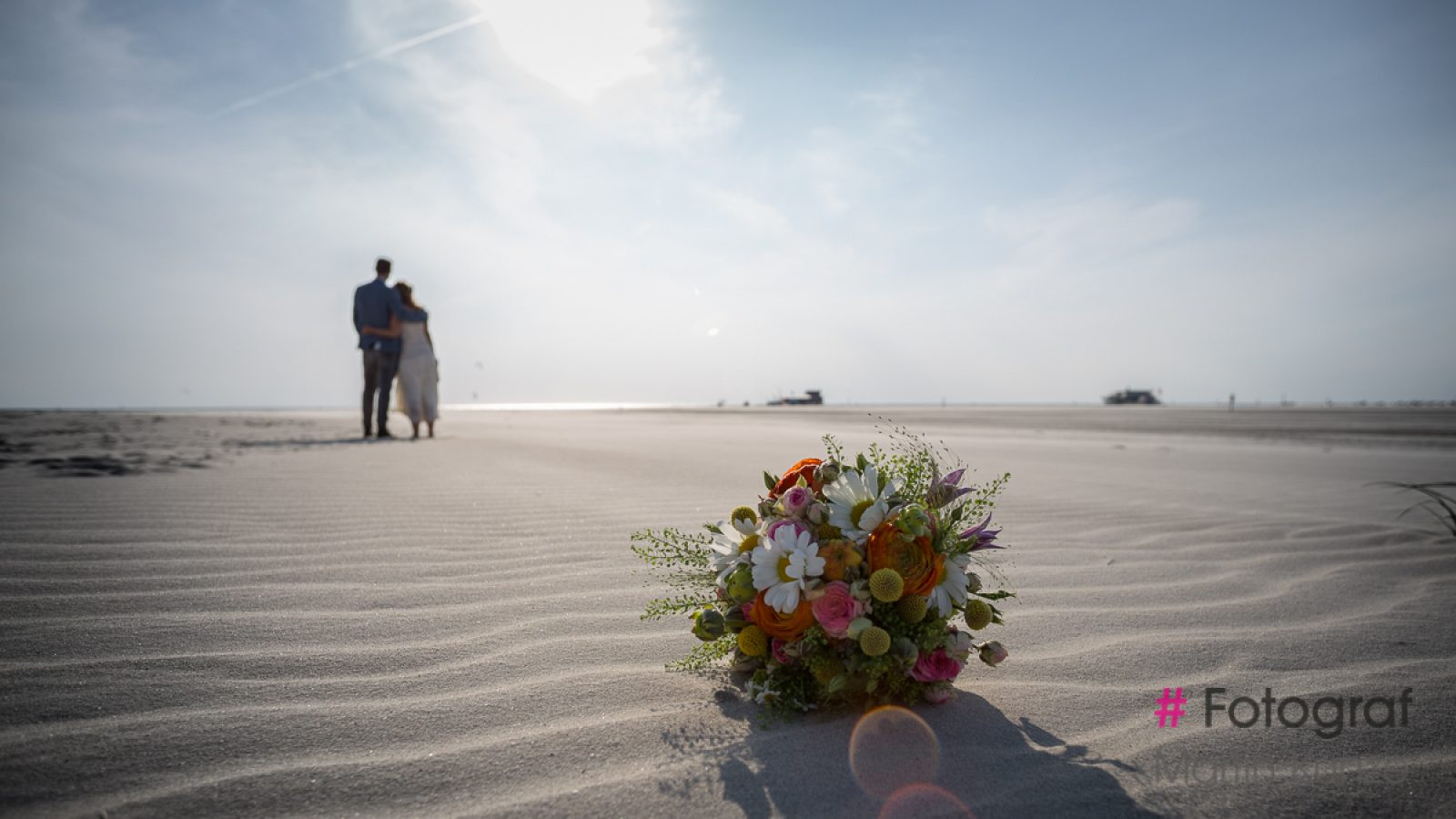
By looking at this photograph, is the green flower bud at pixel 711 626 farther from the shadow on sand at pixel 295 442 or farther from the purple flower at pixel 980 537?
the shadow on sand at pixel 295 442

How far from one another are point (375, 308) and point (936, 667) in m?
11.5

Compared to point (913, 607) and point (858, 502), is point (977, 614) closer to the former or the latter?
point (913, 607)

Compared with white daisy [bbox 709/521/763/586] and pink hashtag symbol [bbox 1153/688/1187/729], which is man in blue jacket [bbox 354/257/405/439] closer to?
white daisy [bbox 709/521/763/586]

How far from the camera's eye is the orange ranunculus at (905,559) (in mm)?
1669

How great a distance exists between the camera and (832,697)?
1896 mm

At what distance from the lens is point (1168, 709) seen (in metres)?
1.95

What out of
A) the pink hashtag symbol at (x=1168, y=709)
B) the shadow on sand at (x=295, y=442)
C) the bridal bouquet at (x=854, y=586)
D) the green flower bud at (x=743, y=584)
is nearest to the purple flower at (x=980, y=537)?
the bridal bouquet at (x=854, y=586)

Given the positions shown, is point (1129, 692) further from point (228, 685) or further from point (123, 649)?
point (123, 649)

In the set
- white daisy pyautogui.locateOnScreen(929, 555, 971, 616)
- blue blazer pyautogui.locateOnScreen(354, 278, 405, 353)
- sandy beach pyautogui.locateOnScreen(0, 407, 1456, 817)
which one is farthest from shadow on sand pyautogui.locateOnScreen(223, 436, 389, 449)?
white daisy pyautogui.locateOnScreen(929, 555, 971, 616)

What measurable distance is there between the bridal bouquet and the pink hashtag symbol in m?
0.56

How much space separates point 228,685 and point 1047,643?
2.71m

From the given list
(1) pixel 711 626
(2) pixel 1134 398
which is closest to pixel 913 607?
(1) pixel 711 626

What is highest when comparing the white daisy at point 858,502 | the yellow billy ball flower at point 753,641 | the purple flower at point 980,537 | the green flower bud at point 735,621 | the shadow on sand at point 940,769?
the white daisy at point 858,502

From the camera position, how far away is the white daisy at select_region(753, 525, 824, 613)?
166 cm
